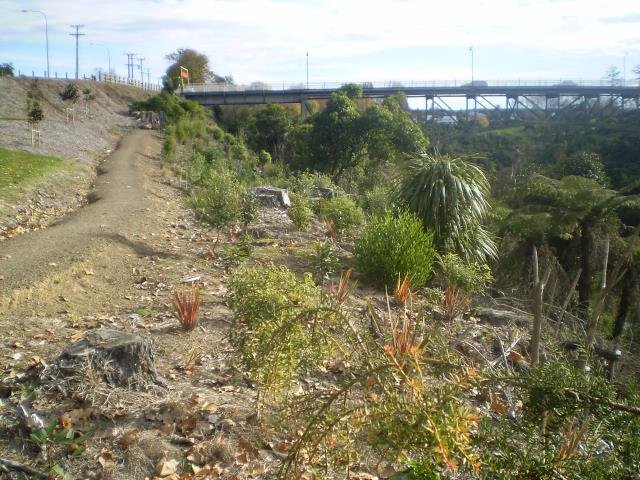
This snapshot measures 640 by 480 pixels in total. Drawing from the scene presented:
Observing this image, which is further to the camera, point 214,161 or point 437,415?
point 214,161

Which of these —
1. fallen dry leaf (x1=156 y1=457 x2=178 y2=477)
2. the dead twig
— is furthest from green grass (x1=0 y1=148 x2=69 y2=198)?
fallen dry leaf (x1=156 y1=457 x2=178 y2=477)

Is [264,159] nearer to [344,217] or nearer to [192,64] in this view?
[344,217]

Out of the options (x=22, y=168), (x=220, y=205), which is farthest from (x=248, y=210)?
(x=22, y=168)

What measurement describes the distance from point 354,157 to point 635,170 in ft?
36.1

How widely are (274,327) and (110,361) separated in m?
1.59

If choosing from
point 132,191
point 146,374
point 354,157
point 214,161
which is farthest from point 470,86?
point 146,374

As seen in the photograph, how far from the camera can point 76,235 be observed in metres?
10.6

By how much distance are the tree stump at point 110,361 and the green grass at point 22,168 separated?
10830 mm

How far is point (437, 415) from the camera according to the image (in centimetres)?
249

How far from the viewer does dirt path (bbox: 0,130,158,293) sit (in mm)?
8453

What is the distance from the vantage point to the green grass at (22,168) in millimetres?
16172

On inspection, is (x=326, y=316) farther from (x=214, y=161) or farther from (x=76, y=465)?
(x=214, y=161)

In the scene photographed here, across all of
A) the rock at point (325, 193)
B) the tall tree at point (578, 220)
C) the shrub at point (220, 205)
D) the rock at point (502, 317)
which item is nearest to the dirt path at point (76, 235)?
the shrub at point (220, 205)

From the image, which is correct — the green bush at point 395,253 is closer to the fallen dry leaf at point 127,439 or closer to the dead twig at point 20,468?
the fallen dry leaf at point 127,439
